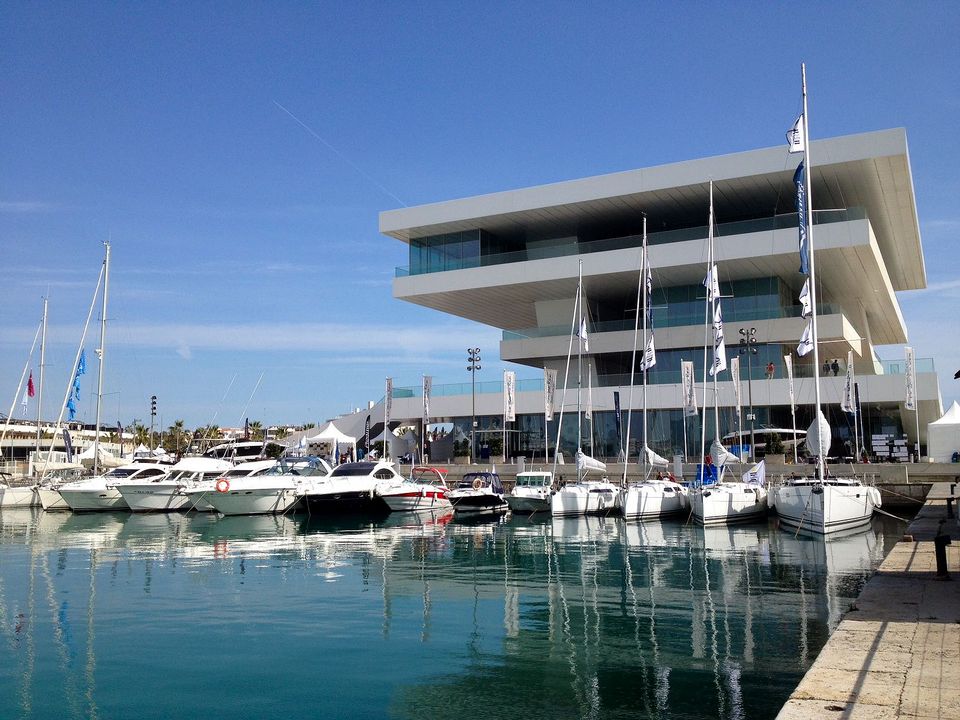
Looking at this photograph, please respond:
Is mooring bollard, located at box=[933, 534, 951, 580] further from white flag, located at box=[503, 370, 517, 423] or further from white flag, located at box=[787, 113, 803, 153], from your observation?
white flag, located at box=[503, 370, 517, 423]

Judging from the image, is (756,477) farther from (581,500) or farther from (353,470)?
(353,470)

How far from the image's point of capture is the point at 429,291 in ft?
197

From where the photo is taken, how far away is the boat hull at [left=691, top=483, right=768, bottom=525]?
3412 cm

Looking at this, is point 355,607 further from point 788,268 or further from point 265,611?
point 788,268

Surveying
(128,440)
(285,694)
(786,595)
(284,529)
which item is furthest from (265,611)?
(128,440)

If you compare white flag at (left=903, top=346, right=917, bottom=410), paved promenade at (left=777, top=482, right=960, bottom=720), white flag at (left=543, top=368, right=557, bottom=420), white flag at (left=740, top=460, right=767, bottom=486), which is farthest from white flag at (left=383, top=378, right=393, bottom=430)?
paved promenade at (left=777, top=482, right=960, bottom=720)

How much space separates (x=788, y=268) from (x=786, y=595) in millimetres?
37294

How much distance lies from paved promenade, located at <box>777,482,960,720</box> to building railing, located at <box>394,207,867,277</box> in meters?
34.9

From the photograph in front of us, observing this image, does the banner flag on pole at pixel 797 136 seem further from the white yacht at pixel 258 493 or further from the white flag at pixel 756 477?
the white yacht at pixel 258 493

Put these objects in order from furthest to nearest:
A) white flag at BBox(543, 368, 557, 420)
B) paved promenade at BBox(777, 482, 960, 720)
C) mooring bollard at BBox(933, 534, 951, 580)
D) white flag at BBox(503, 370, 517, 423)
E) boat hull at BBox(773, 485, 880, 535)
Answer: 1. white flag at BBox(503, 370, 517, 423)
2. white flag at BBox(543, 368, 557, 420)
3. boat hull at BBox(773, 485, 880, 535)
4. mooring bollard at BBox(933, 534, 951, 580)
5. paved promenade at BBox(777, 482, 960, 720)

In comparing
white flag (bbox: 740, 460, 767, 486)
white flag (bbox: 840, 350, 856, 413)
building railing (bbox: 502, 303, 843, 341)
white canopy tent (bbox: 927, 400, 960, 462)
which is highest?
building railing (bbox: 502, 303, 843, 341)

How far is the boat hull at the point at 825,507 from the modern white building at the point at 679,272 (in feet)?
60.8

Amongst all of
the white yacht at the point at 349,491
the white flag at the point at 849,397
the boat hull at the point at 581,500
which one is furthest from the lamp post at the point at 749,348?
the white yacht at the point at 349,491

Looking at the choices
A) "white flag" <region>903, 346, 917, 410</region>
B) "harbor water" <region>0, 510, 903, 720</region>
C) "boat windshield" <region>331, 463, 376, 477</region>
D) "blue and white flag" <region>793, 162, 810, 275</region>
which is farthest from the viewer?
"white flag" <region>903, 346, 917, 410</region>
